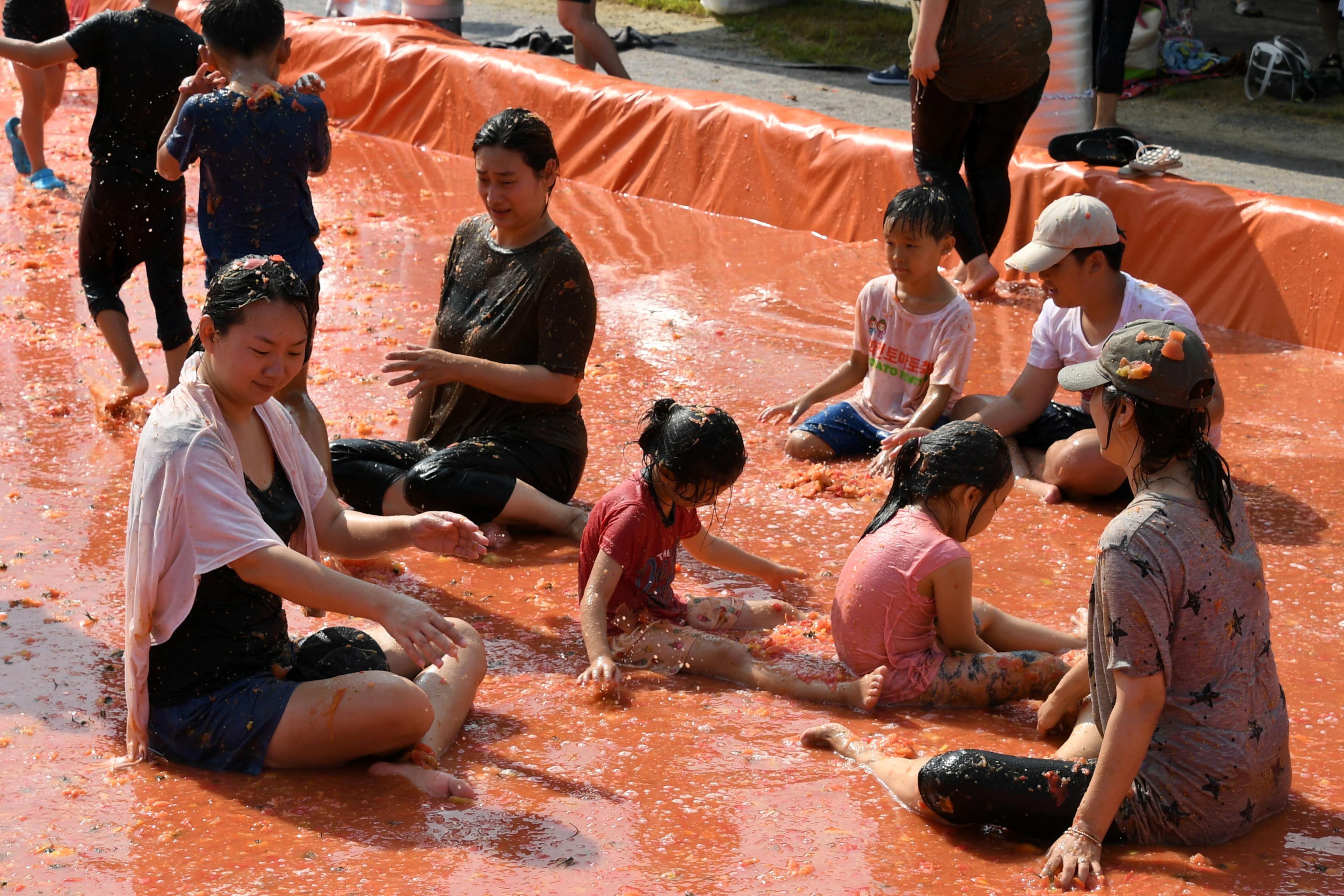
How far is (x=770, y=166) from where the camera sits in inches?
352

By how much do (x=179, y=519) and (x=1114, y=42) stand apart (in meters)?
8.10

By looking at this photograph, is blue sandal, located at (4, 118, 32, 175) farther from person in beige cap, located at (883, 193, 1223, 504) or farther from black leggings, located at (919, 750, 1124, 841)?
black leggings, located at (919, 750, 1124, 841)

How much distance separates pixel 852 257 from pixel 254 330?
546 cm

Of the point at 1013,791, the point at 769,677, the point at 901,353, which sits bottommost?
the point at 769,677

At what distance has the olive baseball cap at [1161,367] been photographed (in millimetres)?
2984

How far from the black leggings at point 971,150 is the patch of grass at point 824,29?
5185mm

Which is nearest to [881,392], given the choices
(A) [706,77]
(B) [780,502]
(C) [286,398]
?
(B) [780,502]

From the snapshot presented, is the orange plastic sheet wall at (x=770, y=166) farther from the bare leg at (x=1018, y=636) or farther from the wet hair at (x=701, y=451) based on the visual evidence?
the wet hair at (x=701, y=451)

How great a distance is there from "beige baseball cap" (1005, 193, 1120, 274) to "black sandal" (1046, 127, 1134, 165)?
288 cm

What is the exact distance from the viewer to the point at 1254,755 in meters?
3.14

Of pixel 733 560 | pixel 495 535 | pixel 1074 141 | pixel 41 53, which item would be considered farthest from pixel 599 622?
pixel 1074 141

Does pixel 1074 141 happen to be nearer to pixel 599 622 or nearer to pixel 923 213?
pixel 923 213

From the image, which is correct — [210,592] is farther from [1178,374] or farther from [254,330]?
[1178,374]

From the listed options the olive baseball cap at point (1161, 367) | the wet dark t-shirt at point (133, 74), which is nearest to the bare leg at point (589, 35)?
the wet dark t-shirt at point (133, 74)
